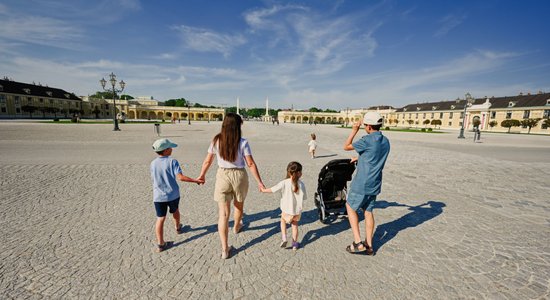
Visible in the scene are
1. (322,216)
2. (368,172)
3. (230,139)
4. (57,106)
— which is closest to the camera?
(230,139)

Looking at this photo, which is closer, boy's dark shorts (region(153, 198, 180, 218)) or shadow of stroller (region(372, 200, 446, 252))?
boy's dark shorts (region(153, 198, 180, 218))

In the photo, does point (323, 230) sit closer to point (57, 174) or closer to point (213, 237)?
point (213, 237)

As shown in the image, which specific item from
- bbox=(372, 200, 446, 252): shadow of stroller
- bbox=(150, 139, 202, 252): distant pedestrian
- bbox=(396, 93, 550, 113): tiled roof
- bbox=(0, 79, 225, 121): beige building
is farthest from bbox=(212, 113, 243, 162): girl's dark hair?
bbox=(0, 79, 225, 121): beige building

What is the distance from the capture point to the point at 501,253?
10.4 feet

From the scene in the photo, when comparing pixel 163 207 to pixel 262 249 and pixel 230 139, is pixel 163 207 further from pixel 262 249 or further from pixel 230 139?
pixel 262 249

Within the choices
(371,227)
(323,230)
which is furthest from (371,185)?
(323,230)

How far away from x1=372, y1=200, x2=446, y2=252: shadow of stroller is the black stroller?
2.43 feet

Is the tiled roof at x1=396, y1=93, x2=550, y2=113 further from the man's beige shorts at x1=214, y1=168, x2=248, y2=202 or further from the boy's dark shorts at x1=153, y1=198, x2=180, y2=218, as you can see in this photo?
the boy's dark shorts at x1=153, y1=198, x2=180, y2=218

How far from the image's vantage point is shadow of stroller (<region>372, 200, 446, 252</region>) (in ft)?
11.8

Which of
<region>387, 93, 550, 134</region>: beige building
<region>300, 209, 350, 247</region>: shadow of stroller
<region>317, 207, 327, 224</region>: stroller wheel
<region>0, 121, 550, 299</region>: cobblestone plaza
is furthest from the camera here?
<region>387, 93, 550, 134</region>: beige building

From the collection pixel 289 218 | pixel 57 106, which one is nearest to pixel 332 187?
pixel 289 218

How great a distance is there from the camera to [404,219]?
427 cm

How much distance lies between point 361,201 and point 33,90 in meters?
104

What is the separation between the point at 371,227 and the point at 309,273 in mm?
1064
